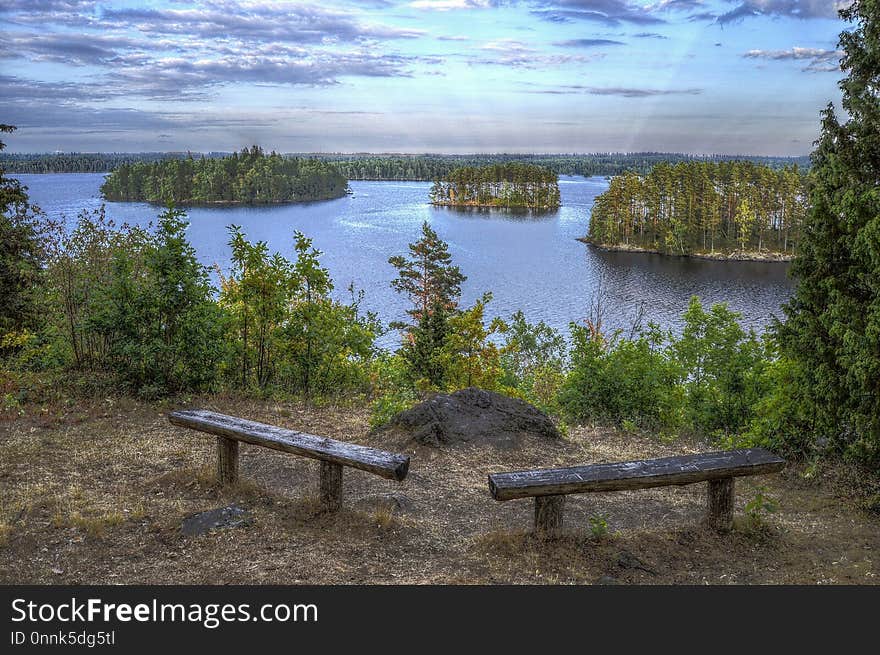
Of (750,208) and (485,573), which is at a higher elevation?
(750,208)

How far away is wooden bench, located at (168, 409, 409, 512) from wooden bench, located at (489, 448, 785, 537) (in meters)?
0.88

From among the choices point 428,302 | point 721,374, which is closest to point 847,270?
point 721,374

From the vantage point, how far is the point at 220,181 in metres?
121

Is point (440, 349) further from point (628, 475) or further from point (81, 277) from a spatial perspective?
point (628, 475)

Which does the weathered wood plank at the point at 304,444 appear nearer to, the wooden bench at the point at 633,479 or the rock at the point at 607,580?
the wooden bench at the point at 633,479

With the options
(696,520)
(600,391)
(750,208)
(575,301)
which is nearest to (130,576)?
(696,520)

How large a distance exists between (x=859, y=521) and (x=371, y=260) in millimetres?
51371

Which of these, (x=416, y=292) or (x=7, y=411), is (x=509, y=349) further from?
(x=416, y=292)

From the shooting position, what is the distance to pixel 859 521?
6160mm

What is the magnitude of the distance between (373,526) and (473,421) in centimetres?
331

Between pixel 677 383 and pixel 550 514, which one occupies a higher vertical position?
pixel 550 514

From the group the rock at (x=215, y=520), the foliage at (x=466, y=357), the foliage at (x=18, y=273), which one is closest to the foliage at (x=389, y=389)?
the foliage at (x=466, y=357)

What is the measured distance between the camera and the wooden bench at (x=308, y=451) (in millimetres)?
5523
